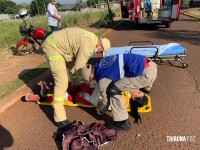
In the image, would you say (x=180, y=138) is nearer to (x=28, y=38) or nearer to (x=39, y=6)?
(x=28, y=38)

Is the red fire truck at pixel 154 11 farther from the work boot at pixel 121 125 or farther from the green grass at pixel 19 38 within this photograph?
the work boot at pixel 121 125

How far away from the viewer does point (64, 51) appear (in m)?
4.14

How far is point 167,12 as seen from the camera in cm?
1447

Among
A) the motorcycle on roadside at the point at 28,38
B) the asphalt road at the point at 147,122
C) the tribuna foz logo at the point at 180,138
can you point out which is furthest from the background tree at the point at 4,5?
the tribuna foz logo at the point at 180,138

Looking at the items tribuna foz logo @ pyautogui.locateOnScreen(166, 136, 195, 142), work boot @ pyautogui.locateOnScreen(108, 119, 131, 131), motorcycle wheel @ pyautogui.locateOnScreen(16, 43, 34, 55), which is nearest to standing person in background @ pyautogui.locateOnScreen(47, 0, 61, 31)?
motorcycle wheel @ pyautogui.locateOnScreen(16, 43, 34, 55)

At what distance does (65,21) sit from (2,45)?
9.24 metres

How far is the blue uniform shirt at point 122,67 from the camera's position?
372 centimetres

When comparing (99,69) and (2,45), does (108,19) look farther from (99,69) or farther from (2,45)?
(99,69)

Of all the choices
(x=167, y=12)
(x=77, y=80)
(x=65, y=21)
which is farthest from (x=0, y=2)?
(x=77, y=80)

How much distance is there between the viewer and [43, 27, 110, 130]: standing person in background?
155 inches

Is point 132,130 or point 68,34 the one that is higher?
point 68,34

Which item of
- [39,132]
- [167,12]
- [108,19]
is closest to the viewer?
[39,132]

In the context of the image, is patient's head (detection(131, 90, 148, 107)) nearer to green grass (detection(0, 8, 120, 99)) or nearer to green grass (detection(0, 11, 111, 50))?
green grass (detection(0, 8, 120, 99))

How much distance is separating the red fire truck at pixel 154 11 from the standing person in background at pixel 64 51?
10922 millimetres
